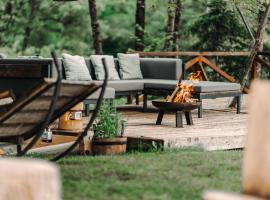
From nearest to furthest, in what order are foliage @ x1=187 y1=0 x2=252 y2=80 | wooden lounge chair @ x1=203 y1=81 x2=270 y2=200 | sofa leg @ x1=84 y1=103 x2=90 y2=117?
wooden lounge chair @ x1=203 y1=81 x2=270 y2=200 < sofa leg @ x1=84 y1=103 x2=90 y2=117 < foliage @ x1=187 y1=0 x2=252 y2=80

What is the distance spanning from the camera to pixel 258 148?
3777 mm

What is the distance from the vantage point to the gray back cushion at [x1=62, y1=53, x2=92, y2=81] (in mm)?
10656

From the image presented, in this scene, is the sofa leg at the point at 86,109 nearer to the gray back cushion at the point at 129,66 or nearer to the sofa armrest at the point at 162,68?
the gray back cushion at the point at 129,66

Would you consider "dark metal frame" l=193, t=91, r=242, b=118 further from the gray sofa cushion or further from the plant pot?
the plant pot

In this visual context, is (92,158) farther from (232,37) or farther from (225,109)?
(232,37)

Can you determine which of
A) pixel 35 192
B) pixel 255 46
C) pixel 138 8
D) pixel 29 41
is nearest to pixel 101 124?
pixel 35 192

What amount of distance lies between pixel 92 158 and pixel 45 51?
16.0 meters

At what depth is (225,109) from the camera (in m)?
11.8

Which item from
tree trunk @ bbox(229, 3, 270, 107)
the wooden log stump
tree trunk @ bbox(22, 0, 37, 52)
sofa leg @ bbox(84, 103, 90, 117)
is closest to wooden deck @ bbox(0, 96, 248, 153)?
sofa leg @ bbox(84, 103, 90, 117)

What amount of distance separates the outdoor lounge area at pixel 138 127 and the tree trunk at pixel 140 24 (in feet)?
0.08

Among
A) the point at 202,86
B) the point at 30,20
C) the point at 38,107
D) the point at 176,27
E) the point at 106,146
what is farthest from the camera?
the point at 30,20

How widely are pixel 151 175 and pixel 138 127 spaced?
3.31 meters

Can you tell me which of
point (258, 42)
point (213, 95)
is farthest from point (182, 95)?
point (258, 42)

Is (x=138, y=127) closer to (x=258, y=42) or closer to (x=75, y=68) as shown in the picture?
(x=75, y=68)
